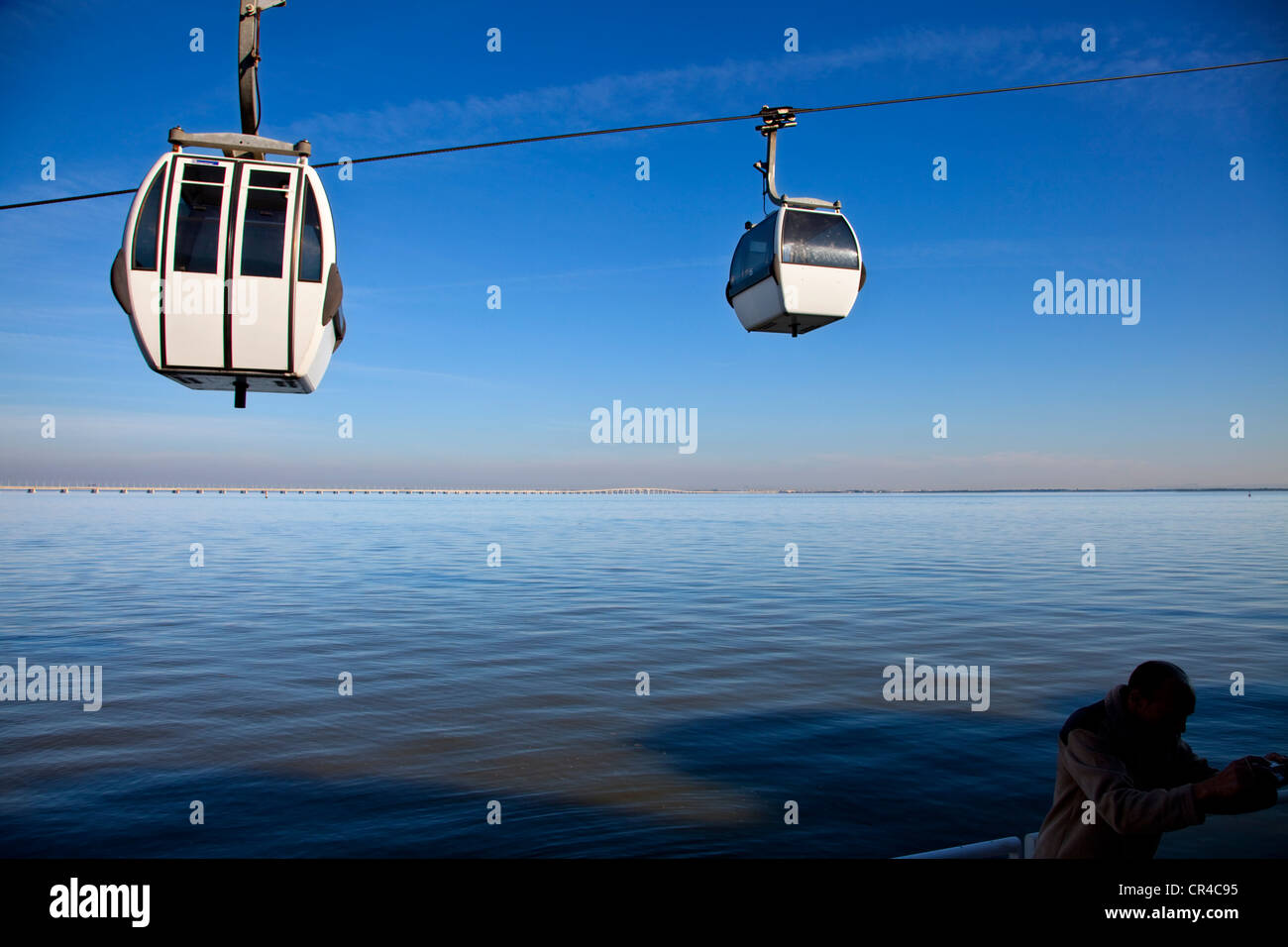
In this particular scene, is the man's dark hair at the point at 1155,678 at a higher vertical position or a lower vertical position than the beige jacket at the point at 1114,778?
higher

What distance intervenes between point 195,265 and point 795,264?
5.44 metres

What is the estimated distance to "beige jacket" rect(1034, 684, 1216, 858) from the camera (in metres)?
3.45

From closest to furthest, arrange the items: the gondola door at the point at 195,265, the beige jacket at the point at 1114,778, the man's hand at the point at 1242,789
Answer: the man's hand at the point at 1242,789 < the beige jacket at the point at 1114,778 < the gondola door at the point at 195,265

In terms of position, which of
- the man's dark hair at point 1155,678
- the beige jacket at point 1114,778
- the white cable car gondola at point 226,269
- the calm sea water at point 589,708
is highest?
the white cable car gondola at point 226,269

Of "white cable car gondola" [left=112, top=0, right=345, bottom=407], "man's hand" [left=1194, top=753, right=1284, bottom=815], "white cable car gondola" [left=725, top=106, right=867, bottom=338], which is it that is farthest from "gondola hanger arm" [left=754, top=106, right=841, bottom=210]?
"man's hand" [left=1194, top=753, right=1284, bottom=815]

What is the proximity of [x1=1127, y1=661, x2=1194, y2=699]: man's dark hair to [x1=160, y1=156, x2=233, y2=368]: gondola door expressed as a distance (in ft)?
22.1

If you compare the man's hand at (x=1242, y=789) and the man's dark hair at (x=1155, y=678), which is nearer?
the man's hand at (x=1242, y=789)

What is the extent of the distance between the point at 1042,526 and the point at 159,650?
5211 cm

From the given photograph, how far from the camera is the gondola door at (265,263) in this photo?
662 cm

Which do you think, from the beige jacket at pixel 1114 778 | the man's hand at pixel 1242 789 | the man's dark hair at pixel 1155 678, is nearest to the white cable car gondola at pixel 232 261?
the beige jacket at pixel 1114 778

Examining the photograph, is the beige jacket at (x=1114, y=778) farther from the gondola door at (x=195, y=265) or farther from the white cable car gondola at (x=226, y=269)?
the gondola door at (x=195, y=265)

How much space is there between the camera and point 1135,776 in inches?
144

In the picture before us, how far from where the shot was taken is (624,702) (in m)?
10.9

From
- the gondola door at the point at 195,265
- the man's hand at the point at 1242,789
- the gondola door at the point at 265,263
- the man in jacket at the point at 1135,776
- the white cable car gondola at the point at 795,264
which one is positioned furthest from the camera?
the white cable car gondola at the point at 795,264
